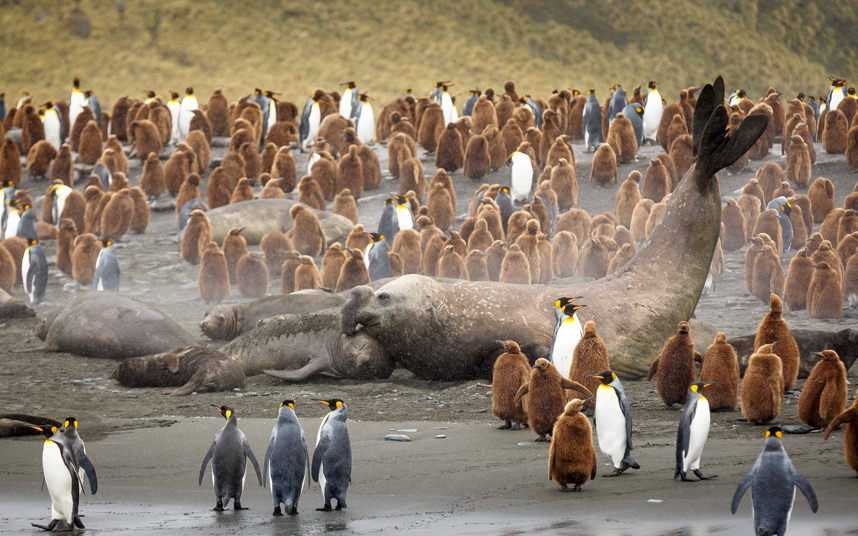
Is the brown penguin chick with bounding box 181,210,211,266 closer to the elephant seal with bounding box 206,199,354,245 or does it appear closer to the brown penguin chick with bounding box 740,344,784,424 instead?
the elephant seal with bounding box 206,199,354,245

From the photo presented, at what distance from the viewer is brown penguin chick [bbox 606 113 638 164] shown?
15570 mm

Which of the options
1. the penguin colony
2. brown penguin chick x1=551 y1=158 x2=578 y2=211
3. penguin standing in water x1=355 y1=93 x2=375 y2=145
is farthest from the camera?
penguin standing in water x1=355 y1=93 x2=375 y2=145

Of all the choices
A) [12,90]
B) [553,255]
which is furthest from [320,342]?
[12,90]

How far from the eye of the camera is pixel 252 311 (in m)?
9.91

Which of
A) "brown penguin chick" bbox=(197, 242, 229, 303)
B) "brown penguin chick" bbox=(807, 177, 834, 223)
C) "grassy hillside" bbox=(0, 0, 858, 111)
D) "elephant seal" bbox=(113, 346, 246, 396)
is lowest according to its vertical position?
"elephant seal" bbox=(113, 346, 246, 396)

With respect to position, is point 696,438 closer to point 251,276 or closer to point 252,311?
point 252,311

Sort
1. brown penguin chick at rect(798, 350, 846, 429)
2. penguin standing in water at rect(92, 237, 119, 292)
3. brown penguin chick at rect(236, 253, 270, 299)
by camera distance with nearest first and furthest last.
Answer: brown penguin chick at rect(798, 350, 846, 429) < brown penguin chick at rect(236, 253, 270, 299) < penguin standing in water at rect(92, 237, 119, 292)

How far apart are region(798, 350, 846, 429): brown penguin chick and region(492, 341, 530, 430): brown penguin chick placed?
1581 mm

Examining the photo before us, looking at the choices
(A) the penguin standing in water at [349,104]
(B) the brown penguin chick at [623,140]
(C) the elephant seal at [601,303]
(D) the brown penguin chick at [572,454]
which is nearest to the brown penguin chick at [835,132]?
(B) the brown penguin chick at [623,140]

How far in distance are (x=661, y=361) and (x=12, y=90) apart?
29.0 m

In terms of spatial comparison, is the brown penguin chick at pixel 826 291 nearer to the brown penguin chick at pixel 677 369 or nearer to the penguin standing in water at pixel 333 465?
the brown penguin chick at pixel 677 369

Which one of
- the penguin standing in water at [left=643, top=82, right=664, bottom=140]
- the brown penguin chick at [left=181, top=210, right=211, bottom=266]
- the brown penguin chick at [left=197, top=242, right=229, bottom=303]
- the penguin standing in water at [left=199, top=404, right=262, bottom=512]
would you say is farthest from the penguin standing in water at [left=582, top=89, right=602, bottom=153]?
the penguin standing in water at [left=199, top=404, right=262, bottom=512]

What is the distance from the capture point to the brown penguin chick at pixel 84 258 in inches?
488

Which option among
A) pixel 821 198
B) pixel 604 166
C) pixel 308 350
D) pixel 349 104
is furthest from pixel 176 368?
pixel 349 104
